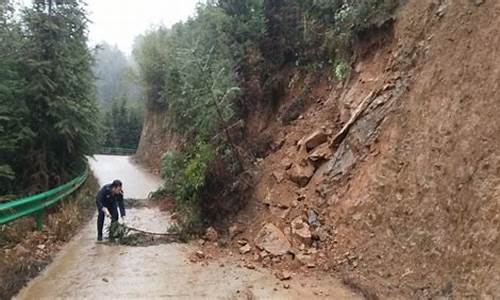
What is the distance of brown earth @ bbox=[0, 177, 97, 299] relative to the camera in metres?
6.78

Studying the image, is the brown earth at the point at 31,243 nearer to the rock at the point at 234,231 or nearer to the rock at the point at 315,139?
the rock at the point at 234,231

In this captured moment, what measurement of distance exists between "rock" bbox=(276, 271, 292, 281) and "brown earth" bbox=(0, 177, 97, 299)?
13.2 ft

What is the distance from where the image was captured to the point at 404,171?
7.46 metres

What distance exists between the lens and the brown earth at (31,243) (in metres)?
6.78

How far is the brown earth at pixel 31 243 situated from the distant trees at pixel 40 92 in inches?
61.0

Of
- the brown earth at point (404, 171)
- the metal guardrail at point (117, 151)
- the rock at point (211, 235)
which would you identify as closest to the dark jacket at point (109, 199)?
the rock at point (211, 235)

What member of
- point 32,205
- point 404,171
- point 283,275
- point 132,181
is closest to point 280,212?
point 283,275

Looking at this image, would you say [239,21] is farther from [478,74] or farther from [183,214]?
[478,74]

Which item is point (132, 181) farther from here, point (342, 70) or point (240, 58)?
point (342, 70)

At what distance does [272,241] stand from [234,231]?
1328mm

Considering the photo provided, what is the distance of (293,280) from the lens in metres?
7.32

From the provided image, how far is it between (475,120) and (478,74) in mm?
812

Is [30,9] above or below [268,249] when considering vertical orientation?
above

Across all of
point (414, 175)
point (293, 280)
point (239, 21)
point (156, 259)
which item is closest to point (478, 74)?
point (414, 175)
